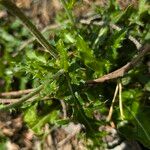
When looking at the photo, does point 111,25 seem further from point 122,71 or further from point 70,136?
point 70,136

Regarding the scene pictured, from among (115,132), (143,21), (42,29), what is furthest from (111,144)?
(42,29)

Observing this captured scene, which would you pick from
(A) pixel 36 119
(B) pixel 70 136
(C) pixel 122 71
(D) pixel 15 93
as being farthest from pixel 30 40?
(C) pixel 122 71

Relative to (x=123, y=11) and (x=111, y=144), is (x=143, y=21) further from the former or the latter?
(x=111, y=144)

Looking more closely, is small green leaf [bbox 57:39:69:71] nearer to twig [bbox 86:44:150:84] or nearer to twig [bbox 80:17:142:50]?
twig [bbox 86:44:150:84]

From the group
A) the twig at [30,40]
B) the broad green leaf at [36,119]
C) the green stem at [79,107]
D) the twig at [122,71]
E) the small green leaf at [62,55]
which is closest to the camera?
the small green leaf at [62,55]

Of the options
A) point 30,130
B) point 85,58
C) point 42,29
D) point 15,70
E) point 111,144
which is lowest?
point 111,144

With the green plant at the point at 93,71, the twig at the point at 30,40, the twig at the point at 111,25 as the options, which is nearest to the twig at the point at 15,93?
the green plant at the point at 93,71

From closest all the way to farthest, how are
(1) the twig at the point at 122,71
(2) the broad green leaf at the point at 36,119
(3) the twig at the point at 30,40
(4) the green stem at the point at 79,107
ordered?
(4) the green stem at the point at 79,107 → (1) the twig at the point at 122,71 → (2) the broad green leaf at the point at 36,119 → (3) the twig at the point at 30,40

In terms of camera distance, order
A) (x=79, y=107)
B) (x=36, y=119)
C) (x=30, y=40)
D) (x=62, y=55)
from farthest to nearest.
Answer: (x=30, y=40) → (x=36, y=119) → (x=79, y=107) → (x=62, y=55)

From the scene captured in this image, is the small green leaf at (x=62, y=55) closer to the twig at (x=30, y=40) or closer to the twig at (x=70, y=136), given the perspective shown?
the twig at (x=70, y=136)
